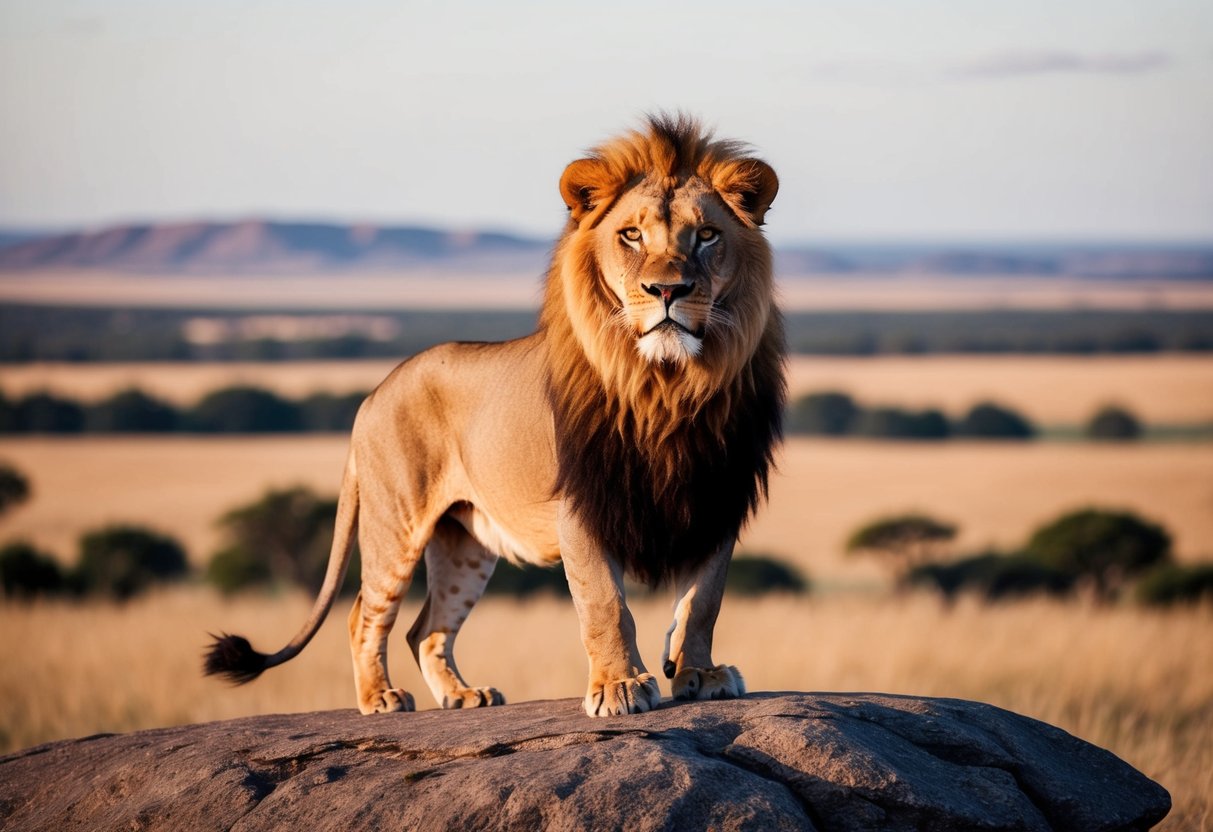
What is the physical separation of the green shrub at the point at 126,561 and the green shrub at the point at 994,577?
10.7 m

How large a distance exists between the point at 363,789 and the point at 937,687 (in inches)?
330

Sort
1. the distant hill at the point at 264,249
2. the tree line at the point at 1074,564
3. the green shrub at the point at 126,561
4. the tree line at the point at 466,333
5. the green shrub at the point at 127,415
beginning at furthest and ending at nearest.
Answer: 1. the distant hill at the point at 264,249
2. the tree line at the point at 466,333
3. the green shrub at the point at 127,415
4. the green shrub at the point at 126,561
5. the tree line at the point at 1074,564

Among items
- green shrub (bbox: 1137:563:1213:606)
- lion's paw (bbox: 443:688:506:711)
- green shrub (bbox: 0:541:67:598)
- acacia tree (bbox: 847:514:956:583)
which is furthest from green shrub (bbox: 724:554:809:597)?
lion's paw (bbox: 443:688:506:711)

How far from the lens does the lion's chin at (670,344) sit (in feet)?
16.4

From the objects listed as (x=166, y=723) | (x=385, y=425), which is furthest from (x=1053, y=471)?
(x=385, y=425)

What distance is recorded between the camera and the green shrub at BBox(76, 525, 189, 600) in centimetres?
2147

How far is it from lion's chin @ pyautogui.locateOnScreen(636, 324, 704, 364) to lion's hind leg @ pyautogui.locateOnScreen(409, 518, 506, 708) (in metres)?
1.87

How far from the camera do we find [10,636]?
15453 millimetres

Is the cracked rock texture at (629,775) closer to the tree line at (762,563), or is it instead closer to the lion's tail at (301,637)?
the lion's tail at (301,637)

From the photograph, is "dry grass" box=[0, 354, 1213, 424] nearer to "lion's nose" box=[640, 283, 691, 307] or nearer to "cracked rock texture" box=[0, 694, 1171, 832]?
"cracked rock texture" box=[0, 694, 1171, 832]

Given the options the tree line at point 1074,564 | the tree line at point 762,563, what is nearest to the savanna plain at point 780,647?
the tree line at point 762,563

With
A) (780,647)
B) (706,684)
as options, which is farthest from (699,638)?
(780,647)

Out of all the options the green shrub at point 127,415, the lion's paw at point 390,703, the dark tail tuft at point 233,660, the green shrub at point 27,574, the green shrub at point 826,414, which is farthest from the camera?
the green shrub at point 826,414

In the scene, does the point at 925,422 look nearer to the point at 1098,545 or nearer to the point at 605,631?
the point at 1098,545
